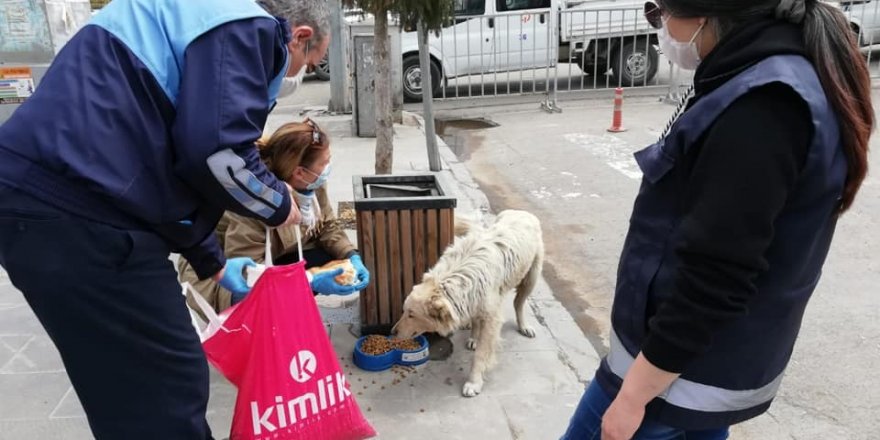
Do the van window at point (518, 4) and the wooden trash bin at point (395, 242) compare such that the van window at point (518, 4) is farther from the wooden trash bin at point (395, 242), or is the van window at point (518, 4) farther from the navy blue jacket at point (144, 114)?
the navy blue jacket at point (144, 114)

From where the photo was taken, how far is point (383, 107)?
5875mm

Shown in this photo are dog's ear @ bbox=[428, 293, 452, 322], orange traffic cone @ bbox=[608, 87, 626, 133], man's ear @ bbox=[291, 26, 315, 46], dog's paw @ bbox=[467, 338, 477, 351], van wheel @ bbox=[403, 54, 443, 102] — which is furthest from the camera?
van wheel @ bbox=[403, 54, 443, 102]

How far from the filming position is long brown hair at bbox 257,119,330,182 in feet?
9.42

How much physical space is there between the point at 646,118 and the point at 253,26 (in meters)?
9.39

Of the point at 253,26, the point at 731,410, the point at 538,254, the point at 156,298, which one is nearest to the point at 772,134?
the point at 731,410

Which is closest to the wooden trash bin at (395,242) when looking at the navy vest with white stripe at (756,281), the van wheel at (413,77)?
the navy vest with white stripe at (756,281)

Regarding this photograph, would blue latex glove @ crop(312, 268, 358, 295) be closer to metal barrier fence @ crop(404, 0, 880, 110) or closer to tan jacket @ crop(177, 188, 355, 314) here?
tan jacket @ crop(177, 188, 355, 314)

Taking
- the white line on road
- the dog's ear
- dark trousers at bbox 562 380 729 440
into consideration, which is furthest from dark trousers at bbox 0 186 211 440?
the white line on road

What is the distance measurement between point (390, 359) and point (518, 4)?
30.9 ft

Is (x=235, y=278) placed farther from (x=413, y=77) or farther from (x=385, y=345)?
(x=413, y=77)

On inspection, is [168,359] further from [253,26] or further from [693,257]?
[693,257]

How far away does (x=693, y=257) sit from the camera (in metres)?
1.26

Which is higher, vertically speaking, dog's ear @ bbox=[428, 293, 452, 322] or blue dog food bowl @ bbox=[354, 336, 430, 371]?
dog's ear @ bbox=[428, 293, 452, 322]

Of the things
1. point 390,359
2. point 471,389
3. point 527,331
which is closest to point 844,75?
point 471,389
